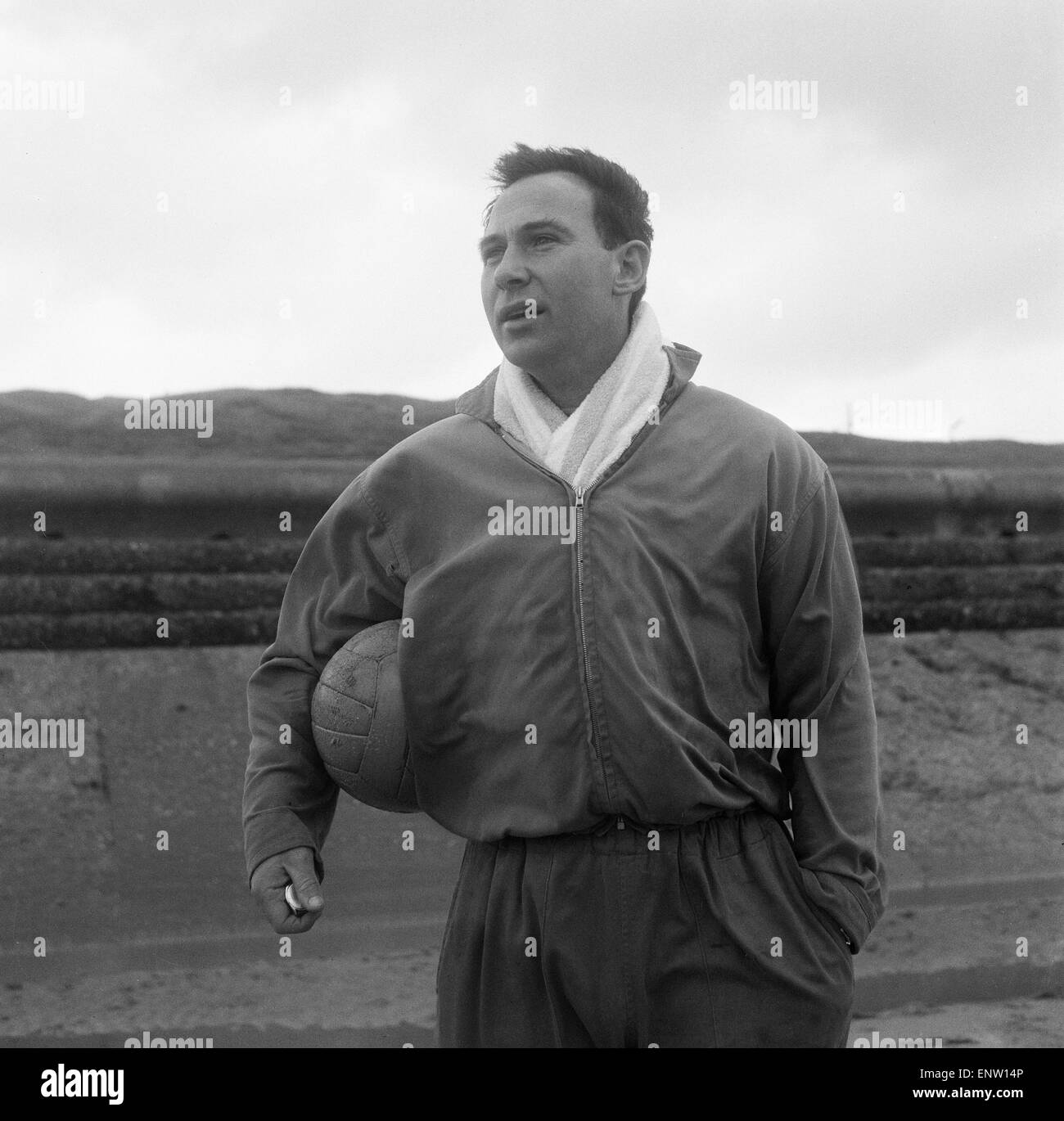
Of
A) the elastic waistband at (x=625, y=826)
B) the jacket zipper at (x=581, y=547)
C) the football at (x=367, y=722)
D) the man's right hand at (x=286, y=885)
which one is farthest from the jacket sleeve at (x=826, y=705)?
the man's right hand at (x=286, y=885)

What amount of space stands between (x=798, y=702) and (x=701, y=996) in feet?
1.61

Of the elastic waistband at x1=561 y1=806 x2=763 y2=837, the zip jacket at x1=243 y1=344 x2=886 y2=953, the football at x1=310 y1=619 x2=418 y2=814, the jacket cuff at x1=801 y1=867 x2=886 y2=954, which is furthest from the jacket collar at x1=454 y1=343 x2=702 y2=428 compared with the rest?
the jacket cuff at x1=801 y1=867 x2=886 y2=954

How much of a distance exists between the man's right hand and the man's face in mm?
888

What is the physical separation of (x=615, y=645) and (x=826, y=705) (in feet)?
1.29

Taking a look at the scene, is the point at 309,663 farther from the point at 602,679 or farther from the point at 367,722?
the point at 602,679

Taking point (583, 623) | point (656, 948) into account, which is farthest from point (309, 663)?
point (656, 948)

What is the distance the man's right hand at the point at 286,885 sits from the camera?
8.58 feet

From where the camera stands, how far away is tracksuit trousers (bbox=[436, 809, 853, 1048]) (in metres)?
2.53

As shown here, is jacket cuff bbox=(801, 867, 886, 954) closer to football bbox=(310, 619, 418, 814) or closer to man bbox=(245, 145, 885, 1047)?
man bbox=(245, 145, 885, 1047)

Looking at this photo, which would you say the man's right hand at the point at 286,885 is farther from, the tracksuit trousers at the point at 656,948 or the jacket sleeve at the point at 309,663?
the tracksuit trousers at the point at 656,948

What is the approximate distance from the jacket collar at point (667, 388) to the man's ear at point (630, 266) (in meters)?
0.13

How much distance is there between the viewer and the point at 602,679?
251 centimetres

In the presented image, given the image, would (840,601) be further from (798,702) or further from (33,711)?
(33,711)
